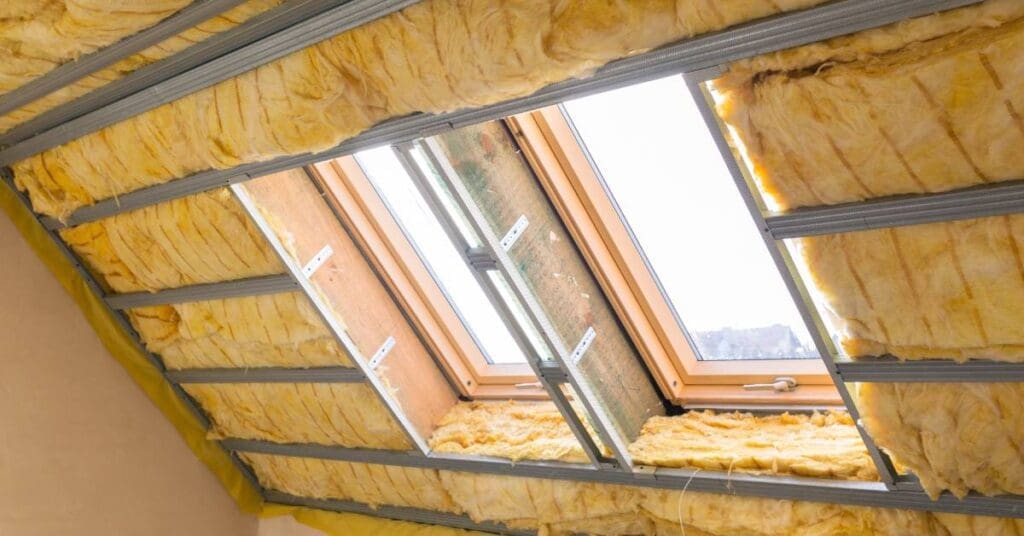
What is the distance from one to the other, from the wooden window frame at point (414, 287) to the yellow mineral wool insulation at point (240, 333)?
35cm

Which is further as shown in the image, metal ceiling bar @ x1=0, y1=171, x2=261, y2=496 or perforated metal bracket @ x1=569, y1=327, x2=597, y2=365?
metal ceiling bar @ x1=0, y1=171, x2=261, y2=496

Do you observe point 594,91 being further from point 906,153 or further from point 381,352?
point 381,352

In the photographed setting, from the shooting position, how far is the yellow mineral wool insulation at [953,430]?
215 cm

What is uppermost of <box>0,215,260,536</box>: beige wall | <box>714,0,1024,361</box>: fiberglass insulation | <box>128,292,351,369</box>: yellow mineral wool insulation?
<box>714,0,1024,361</box>: fiberglass insulation

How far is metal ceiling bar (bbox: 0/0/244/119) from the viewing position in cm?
231

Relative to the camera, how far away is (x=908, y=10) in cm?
154

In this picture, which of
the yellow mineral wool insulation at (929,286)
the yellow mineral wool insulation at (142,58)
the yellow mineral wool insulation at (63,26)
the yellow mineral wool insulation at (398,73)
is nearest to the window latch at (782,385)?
the yellow mineral wool insulation at (929,286)

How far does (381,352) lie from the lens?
3.58 m

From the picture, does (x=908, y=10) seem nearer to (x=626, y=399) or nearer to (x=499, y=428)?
(x=626, y=399)

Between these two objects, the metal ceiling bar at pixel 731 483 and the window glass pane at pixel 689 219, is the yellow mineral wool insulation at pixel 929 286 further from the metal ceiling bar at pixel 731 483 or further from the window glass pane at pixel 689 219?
the window glass pane at pixel 689 219

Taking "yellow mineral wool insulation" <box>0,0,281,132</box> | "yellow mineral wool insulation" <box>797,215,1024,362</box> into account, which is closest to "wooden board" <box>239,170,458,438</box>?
"yellow mineral wool insulation" <box>0,0,281,132</box>

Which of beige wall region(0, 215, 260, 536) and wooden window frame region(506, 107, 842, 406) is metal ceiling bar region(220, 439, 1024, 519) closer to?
wooden window frame region(506, 107, 842, 406)

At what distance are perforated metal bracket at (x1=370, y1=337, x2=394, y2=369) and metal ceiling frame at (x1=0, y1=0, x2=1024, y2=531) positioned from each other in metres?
0.06

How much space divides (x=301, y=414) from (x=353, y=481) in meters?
0.46
